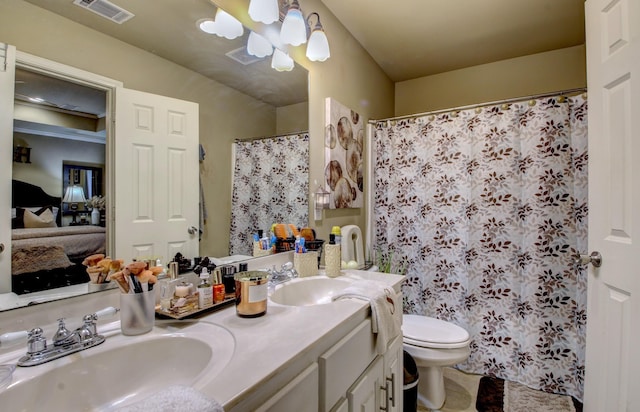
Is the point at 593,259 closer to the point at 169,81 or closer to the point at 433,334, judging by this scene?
the point at 433,334

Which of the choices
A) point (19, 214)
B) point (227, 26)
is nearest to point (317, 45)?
point (227, 26)

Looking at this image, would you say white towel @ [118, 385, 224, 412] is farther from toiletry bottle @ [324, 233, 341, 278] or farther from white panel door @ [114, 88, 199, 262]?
toiletry bottle @ [324, 233, 341, 278]

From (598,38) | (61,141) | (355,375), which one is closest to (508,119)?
(598,38)

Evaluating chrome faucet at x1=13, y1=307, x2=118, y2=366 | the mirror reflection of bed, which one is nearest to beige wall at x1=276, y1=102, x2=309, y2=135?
the mirror reflection of bed

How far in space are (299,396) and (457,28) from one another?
2486 mm

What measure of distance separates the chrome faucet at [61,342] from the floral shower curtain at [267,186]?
2.00 ft

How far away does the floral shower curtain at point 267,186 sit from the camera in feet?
4.48

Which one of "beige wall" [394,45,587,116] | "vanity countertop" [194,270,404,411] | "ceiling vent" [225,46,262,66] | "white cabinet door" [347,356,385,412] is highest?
"beige wall" [394,45,587,116]

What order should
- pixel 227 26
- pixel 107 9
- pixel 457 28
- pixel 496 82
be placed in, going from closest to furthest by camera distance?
pixel 107 9, pixel 227 26, pixel 457 28, pixel 496 82

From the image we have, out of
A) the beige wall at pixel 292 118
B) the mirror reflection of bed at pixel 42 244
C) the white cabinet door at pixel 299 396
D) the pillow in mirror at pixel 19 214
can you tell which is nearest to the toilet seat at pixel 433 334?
the white cabinet door at pixel 299 396

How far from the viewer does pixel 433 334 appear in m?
1.71

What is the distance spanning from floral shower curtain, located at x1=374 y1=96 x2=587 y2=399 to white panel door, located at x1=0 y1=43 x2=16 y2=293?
2062mm

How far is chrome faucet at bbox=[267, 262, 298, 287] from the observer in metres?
1.32

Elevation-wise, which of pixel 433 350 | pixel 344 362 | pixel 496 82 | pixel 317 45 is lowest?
pixel 433 350
